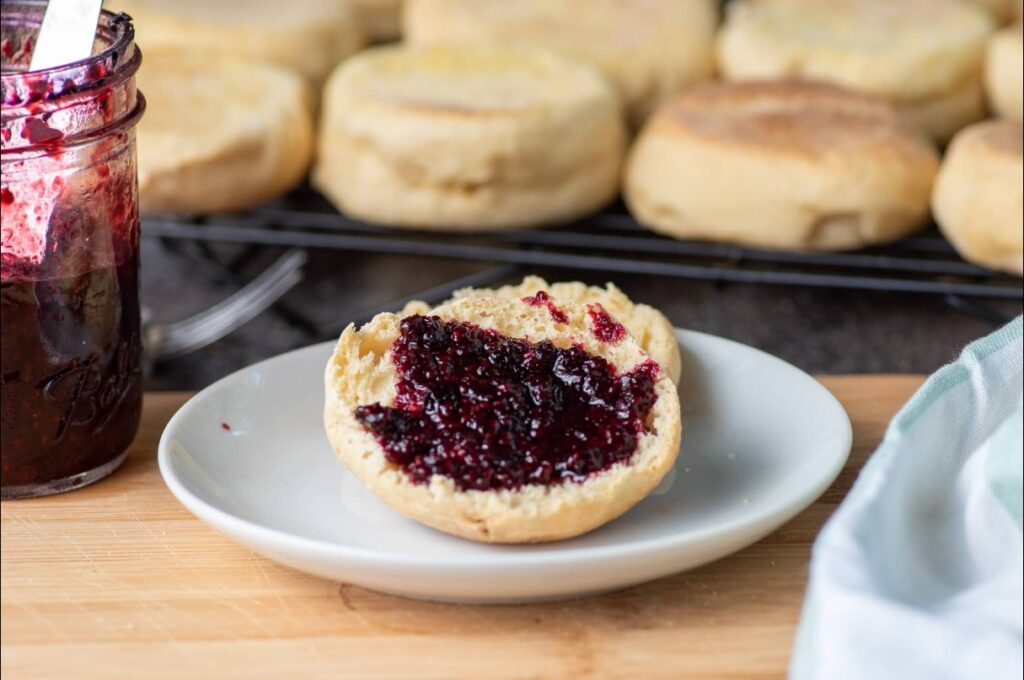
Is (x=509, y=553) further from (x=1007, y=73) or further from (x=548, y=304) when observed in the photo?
(x=1007, y=73)

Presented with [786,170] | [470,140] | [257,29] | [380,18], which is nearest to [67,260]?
[470,140]

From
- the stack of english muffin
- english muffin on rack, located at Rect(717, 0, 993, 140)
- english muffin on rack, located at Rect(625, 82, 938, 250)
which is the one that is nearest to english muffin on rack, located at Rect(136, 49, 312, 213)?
the stack of english muffin

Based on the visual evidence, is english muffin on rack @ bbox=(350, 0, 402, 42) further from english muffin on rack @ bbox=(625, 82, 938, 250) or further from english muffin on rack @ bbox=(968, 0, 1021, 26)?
english muffin on rack @ bbox=(968, 0, 1021, 26)

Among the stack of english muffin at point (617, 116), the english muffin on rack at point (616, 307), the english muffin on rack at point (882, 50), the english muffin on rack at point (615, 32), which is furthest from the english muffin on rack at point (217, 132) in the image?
the english muffin on rack at point (616, 307)

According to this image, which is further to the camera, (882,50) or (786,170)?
(882,50)

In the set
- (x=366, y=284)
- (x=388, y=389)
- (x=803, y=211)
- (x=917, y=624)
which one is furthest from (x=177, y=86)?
(x=917, y=624)

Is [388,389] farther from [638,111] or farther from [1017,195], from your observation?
[638,111]
